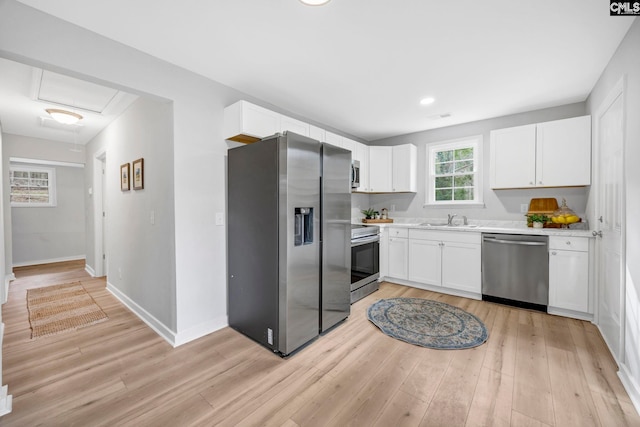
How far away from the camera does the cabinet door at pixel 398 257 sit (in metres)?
4.10

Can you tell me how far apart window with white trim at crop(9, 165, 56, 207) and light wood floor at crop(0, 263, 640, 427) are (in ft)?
14.8

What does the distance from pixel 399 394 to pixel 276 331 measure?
103 centimetres

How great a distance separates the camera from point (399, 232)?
13.6 ft

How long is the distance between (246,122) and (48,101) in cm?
255

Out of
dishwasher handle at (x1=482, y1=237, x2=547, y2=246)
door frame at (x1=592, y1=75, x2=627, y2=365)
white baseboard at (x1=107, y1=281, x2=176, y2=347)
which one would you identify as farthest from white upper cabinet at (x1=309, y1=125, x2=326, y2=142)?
door frame at (x1=592, y1=75, x2=627, y2=365)

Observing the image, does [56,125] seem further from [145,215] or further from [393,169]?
[393,169]

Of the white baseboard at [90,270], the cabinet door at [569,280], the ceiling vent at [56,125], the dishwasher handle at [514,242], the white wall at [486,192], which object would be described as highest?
the ceiling vent at [56,125]

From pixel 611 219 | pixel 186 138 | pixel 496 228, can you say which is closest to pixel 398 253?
pixel 496 228

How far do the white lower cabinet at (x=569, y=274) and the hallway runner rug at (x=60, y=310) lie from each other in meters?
5.02

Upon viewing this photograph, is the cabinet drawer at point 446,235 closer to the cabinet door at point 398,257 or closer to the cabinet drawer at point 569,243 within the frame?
the cabinet door at point 398,257

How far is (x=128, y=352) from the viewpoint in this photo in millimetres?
2355

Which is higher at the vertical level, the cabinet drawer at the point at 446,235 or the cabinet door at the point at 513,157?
the cabinet door at the point at 513,157

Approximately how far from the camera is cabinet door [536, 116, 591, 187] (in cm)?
304

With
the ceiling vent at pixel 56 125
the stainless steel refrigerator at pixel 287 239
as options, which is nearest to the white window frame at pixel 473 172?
the stainless steel refrigerator at pixel 287 239
